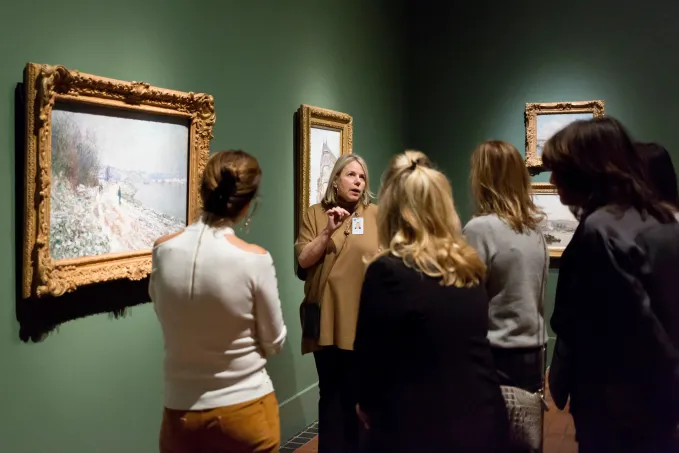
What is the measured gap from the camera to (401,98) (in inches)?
233

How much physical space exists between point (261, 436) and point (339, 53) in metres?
3.31

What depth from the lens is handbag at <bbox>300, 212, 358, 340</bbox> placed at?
10.3 ft

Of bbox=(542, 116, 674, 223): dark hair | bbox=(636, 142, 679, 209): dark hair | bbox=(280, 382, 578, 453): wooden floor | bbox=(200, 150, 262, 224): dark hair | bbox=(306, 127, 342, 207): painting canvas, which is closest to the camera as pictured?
bbox=(542, 116, 674, 223): dark hair

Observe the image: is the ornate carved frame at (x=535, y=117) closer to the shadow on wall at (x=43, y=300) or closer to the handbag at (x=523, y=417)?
the handbag at (x=523, y=417)

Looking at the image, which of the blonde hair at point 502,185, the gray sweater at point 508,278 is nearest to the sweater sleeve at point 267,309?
the gray sweater at point 508,278

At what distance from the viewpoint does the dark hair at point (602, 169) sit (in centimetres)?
176

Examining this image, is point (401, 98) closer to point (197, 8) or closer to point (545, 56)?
point (545, 56)

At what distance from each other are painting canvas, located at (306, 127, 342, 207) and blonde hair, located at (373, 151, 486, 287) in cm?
231

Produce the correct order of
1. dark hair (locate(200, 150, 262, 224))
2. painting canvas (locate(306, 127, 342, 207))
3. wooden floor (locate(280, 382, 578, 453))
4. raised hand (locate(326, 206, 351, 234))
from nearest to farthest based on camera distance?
dark hair (locate(200, 150, 262, 224))
raised hand (locate(326, 206, 351, 234))
wooden floor (locate(280, 382, 578, 453))
painting canvas (locate(306, 127, 342, 207))

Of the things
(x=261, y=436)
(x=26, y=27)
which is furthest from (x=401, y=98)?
(x=261, y=436)

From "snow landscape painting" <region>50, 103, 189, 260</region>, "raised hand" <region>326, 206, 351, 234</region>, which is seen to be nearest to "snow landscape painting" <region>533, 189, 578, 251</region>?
"raised hand" <region>326, 206, 351, 234</region>

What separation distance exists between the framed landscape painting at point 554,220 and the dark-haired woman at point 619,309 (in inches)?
154

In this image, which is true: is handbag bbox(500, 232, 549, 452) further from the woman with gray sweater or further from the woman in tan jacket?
the woman in tan jacket

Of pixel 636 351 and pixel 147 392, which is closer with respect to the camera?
pixel 636 351
